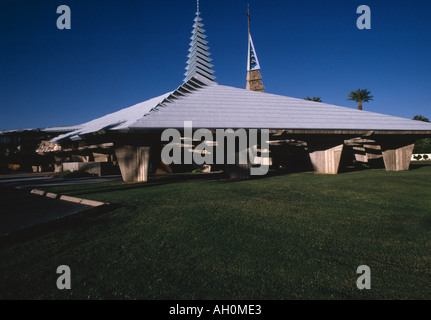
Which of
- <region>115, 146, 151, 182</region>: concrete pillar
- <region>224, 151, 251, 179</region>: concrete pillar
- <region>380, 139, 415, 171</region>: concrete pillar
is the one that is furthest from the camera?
<region>380, 139, 415, 171</region>: concrete pillar

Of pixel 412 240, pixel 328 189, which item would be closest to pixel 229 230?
pixel 412 240

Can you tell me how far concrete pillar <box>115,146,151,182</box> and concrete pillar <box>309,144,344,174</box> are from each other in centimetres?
980

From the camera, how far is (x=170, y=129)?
39.3ft

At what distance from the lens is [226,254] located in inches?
122

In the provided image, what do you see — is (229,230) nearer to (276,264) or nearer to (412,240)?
(276,264)

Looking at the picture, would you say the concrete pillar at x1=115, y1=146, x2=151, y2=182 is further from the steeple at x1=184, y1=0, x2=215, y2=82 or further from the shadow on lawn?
the steeple at x1=184, y1=0, x2=215, y2=82

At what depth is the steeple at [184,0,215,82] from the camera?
1012 inches

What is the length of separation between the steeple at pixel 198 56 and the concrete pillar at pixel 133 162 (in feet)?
49.9

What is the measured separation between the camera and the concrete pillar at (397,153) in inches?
591

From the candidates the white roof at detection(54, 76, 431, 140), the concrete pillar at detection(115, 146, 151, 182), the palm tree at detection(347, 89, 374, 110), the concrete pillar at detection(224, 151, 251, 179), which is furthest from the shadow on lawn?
the palm tree at detection(347, 89, 374, 110)

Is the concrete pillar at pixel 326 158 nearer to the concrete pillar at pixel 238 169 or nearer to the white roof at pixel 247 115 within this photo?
the white roof at pixel 247 115

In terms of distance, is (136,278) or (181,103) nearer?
(136,278)

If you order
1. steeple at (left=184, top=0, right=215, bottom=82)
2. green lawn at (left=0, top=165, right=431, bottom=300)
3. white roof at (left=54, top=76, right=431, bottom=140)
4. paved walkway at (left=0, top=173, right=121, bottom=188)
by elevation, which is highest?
steeple at (left=184, top=0, right=215, bottom=82)
